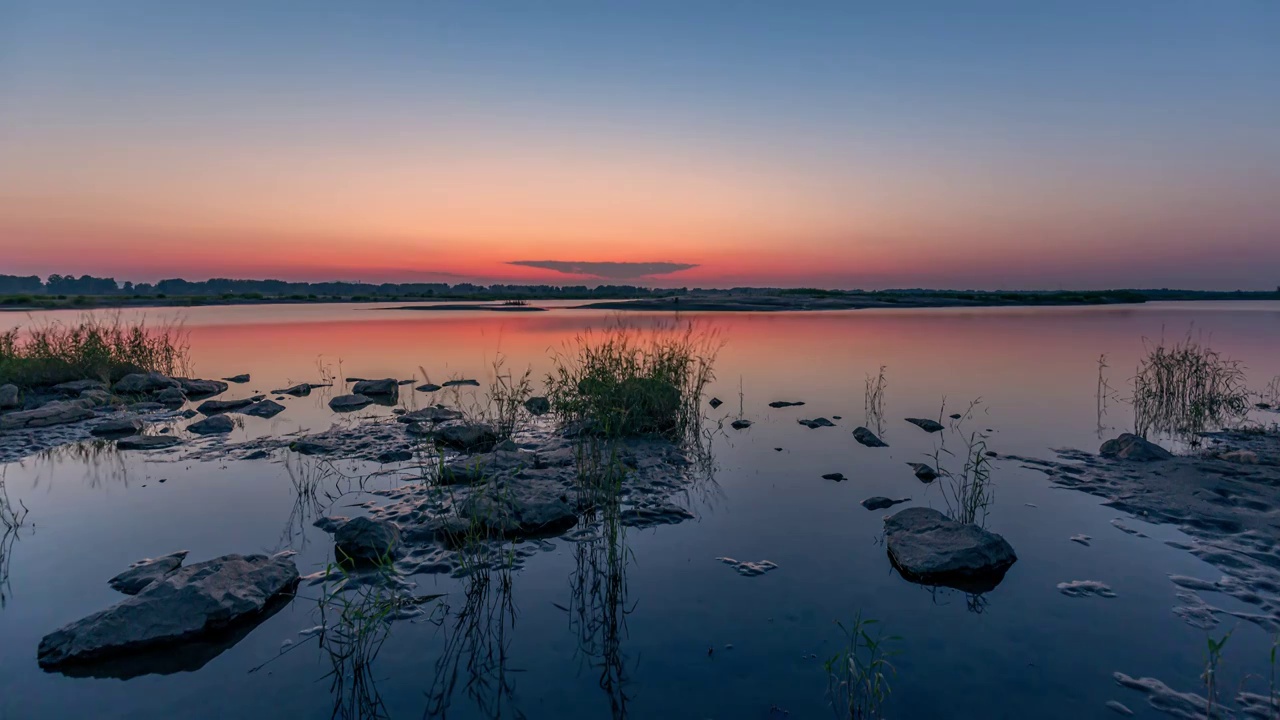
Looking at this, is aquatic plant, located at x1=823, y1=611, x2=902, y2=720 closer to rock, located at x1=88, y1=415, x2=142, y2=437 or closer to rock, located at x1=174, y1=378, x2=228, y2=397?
rock, located at x1=88, y1=415, x2=142, y2=437

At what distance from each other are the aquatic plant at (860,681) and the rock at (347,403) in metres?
12.9

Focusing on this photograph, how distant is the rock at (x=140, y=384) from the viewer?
15.7 meters

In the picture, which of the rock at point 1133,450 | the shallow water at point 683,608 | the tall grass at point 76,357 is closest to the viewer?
the shallow water at point 683,608

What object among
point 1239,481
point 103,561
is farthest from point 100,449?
point 1239,481

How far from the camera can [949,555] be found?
6109 millimetres

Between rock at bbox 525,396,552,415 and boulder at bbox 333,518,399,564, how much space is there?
7.09 m

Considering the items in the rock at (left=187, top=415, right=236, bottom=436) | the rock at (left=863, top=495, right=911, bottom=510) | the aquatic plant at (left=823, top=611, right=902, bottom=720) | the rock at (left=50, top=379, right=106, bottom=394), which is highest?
the rock at (left=50, top=379, right=106, bottom=394)

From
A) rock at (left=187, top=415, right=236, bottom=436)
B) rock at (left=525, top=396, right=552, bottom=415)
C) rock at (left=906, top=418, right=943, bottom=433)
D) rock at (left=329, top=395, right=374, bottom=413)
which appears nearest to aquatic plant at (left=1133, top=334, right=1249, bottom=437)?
rock at (left=906, top=418, right=943, bottom=433)

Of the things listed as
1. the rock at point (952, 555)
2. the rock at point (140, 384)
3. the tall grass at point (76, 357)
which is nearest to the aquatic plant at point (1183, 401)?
the rock at point (952, 555)

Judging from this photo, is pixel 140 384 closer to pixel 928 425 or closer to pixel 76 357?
pixel 76 357

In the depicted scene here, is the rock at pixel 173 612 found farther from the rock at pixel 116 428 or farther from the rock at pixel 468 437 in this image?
the rock at pixel 116 428

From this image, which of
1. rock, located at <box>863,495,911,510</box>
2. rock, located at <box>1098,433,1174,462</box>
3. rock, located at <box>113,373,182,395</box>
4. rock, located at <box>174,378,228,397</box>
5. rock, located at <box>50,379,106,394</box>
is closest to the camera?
rock, located at <box>863,495,911,510</box>

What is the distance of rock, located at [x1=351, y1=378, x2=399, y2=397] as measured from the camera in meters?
16.2

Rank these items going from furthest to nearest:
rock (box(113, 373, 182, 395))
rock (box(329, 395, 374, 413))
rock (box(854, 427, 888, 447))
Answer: rock (box(113, 373, 182, 395)) → rock (box(329, 395, 374, 413)) → rock (box(854, 427, 888, 447))
